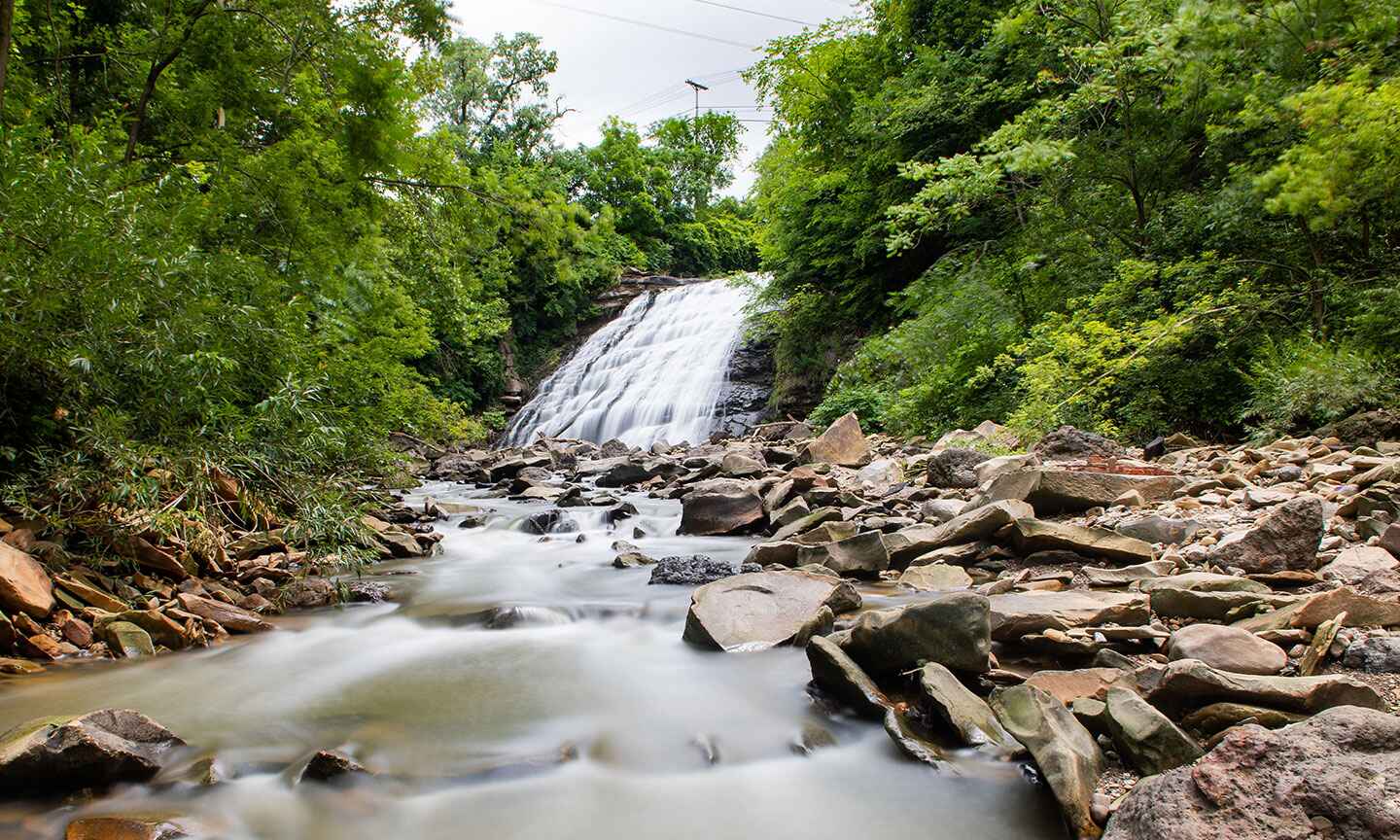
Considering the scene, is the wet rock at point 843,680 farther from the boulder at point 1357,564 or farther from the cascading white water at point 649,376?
the cascading white water at point 649,376

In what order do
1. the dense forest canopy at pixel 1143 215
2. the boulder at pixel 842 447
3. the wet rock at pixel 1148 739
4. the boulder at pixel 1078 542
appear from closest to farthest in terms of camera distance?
the wet rock at pixel 1148 739 → the boulder at pixel 1078 542 → the dense forest canopy at pixel 1143 215 → the boulder at pixel 842 447

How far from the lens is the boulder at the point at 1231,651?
2.22 metres

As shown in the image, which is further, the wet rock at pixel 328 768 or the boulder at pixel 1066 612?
the boulder at pixel 1066 612

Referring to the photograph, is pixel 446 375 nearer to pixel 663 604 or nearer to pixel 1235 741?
pixel 663 604

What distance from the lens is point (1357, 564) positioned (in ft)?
9.86

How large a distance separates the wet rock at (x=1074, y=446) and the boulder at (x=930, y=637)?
4.64m

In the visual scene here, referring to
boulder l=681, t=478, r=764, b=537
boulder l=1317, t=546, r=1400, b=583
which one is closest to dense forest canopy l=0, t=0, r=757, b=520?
boulder l=681, t=478, r=764, b=537

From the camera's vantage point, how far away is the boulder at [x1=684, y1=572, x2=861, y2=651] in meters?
→ 3.64

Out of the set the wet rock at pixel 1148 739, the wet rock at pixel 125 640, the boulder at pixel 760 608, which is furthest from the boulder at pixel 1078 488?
the wet rock at pixel 125 640

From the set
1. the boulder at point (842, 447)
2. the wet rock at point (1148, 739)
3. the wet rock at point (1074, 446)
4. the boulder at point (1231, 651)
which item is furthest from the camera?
the boulder at point (842, 447)

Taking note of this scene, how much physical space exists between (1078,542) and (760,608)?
2034 millimetres

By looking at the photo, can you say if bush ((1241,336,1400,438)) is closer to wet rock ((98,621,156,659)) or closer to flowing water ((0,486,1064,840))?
flowing water ((0,486,1064,840))

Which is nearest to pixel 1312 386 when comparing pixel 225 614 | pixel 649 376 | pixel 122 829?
pixel 122 829

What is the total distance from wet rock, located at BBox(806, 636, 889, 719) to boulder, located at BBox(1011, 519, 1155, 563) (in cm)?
204
